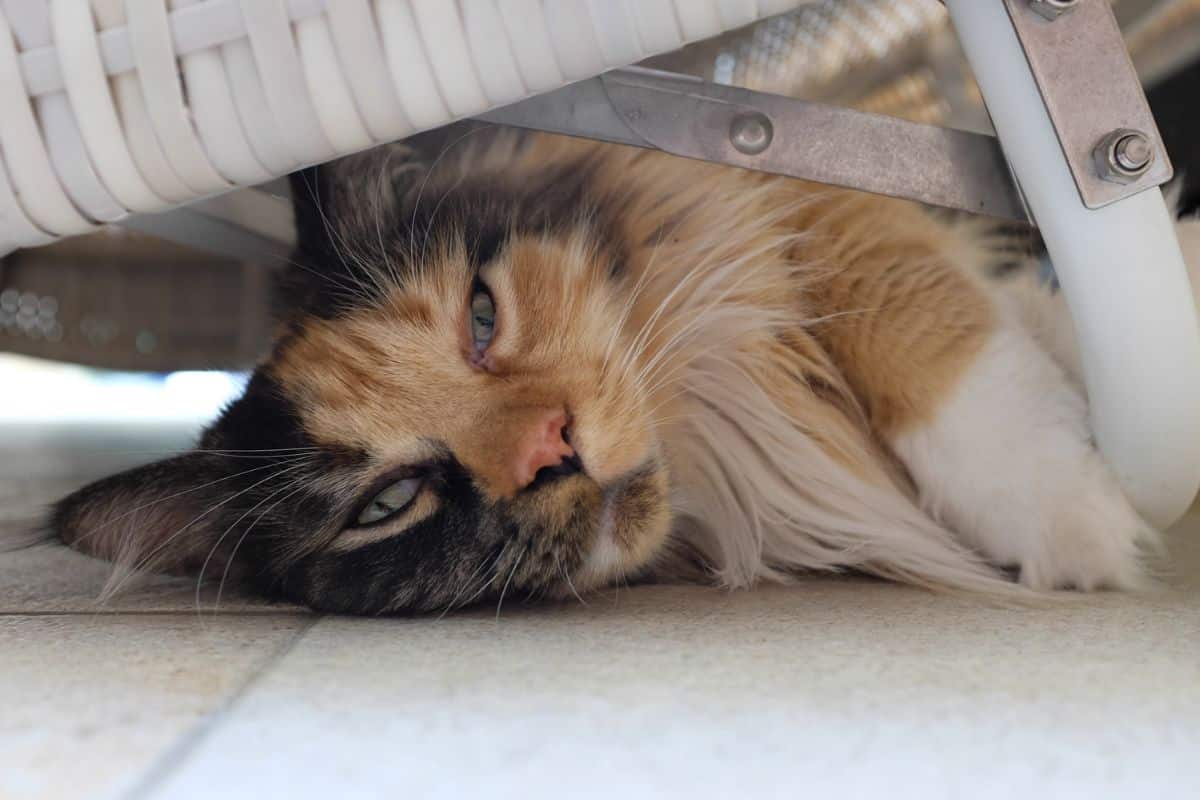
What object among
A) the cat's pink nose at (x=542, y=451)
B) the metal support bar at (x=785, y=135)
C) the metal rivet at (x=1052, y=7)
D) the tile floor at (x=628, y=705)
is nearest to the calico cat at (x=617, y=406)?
the cat's pink nose at (x=542, y=451)

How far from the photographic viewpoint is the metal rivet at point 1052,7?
80cm

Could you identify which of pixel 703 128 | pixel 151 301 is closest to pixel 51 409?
pixel 151 301

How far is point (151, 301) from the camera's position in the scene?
282 centimetres

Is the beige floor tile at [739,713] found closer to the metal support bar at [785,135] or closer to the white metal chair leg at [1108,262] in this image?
the white metal chair leg at [1108,262]

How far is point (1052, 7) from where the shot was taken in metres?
0.80

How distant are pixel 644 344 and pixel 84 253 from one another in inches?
84.5

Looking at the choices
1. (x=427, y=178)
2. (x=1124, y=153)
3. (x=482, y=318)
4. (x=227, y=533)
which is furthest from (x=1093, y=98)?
(x=227, y=533)

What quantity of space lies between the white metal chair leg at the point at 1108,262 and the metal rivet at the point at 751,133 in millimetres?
215

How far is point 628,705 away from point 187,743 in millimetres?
313

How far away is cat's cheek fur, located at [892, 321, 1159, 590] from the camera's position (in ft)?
3.46

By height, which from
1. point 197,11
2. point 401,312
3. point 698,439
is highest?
point 197,11

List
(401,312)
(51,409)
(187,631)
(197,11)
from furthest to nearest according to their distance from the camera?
(51,409) → (401,312) → (187,631) → (197,11)

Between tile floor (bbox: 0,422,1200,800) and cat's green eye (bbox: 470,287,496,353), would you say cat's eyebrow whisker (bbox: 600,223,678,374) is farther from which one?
tile floor (bbox: 0,422,1200,800)

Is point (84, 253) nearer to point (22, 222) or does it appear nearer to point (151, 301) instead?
point (151, 301)
